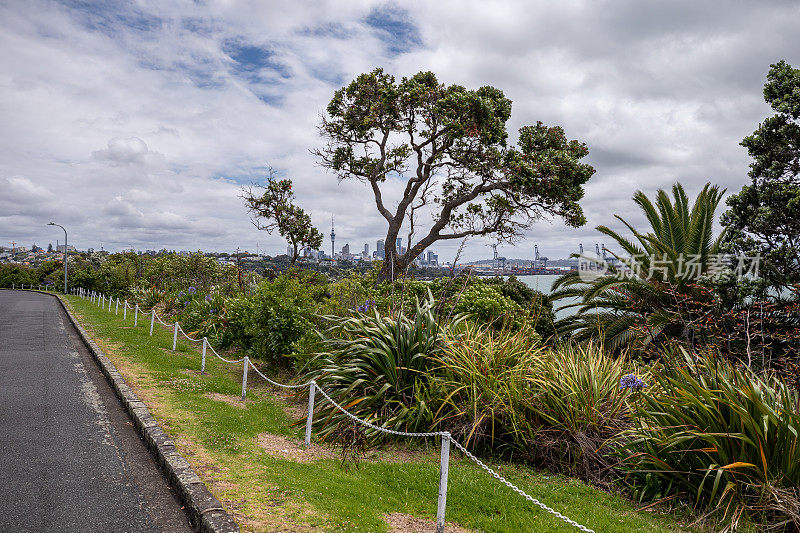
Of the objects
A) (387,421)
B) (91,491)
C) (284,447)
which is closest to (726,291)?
(387,421)

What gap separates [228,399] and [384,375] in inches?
114

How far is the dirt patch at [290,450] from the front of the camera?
5.62 meters

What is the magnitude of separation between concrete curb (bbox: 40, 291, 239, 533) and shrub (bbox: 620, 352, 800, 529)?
376 cm

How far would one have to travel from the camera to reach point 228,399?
812cm

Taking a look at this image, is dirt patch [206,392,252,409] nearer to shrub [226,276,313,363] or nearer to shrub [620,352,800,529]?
shrub [226,276,313,363]

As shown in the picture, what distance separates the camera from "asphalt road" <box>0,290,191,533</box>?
4.08m

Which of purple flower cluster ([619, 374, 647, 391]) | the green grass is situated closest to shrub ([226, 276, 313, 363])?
the green grass

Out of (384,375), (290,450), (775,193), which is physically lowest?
(290,450)

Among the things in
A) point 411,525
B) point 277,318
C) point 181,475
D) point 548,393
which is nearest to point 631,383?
point 548,393

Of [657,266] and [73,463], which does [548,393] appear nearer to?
[73,463]

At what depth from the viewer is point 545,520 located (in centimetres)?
420

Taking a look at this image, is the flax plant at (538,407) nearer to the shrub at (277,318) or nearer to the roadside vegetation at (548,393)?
the roadside vegetation at (548,393)

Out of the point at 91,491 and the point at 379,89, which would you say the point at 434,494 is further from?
the point at 379,89

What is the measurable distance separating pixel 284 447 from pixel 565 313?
13.8m
